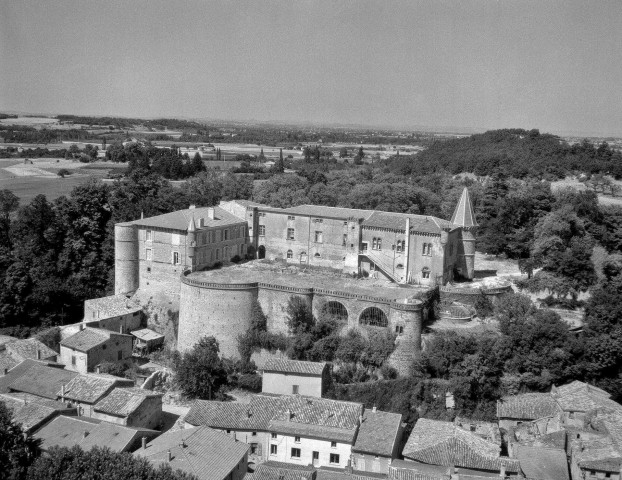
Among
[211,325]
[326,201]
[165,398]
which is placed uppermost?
[326,201]

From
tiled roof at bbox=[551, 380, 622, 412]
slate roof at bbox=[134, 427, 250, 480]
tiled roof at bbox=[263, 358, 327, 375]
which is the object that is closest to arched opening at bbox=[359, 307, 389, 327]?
tiled roof at bbox=[263, 358, 327, 375]

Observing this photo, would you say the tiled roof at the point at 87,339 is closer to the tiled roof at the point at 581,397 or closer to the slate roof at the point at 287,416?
the slate roof at the point at 287,416

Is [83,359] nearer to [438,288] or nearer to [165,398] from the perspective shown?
[165,398]

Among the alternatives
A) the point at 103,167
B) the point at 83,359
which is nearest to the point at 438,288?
the point at 83,359

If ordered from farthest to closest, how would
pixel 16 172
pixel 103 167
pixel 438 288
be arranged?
pixel 103 167 < pixel 16 172 < pixel 438 288

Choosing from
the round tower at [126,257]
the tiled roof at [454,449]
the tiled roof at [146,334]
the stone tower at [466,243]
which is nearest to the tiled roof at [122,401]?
the tiled roof at [146,334]

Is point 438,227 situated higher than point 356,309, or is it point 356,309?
point 438,227
